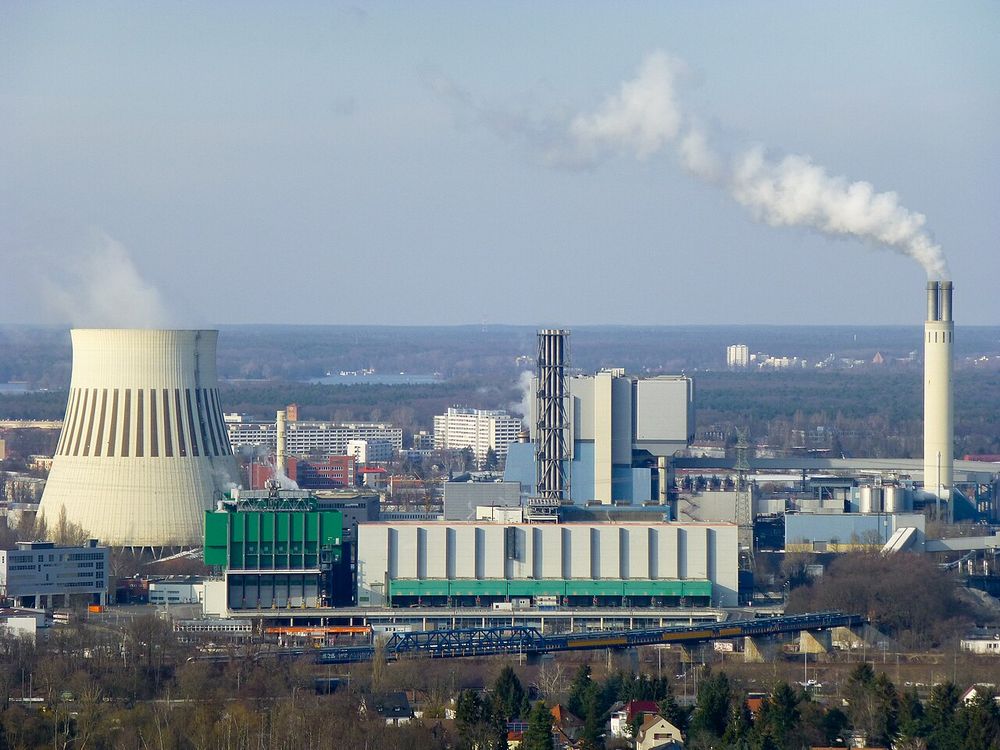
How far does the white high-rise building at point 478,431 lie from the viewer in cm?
6638

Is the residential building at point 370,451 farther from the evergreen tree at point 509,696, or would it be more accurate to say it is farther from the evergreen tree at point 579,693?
the evergreen tree at point 509,696

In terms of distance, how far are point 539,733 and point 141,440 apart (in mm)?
17912

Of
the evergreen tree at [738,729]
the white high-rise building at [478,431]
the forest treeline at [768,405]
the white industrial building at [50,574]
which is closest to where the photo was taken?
the evergreen tree at [738,729]

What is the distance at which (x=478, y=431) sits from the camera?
68125 millimetres

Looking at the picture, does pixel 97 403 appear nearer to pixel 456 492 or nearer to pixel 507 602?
pixel 456 492

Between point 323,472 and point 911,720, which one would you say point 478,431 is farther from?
point 911,720

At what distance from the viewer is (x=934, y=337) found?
4281 centimetres

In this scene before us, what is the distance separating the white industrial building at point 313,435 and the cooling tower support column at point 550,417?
966 inches

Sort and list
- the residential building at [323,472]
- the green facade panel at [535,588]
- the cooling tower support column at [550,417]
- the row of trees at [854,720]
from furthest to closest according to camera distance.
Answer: the residential building at [323,472] → the cooling tower support column at [550,417] → the green facade panel at [535,588] → the row of trees at [854,720]

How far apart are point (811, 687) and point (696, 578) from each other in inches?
302

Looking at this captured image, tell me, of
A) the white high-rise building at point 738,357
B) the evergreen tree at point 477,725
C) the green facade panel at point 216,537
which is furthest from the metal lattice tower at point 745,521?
the white high-rise building at point 738,357

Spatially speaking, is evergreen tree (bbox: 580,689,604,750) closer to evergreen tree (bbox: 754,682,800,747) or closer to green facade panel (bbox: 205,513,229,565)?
evergreen tree (bbox: 754,682,800,747)

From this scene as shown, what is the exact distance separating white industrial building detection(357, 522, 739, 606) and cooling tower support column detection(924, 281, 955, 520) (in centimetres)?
967

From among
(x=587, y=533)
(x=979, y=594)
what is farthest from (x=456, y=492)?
(x=979, y=594)
